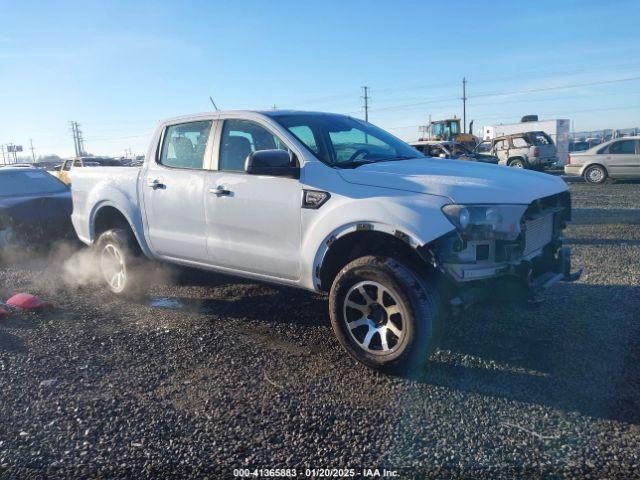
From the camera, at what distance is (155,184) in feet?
18.6

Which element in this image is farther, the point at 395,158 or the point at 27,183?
the point at 27,183

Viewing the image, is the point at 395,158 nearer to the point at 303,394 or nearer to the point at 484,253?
the point at 484,253

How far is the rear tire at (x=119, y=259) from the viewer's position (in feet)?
19.9

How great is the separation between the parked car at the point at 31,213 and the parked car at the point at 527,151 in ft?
65.3

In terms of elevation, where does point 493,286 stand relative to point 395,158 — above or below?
below

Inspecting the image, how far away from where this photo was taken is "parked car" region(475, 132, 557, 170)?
958 inches

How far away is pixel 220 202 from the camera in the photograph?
5016mm

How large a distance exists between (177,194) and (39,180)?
5111mm

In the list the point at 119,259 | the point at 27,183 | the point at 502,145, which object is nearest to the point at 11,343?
the point at 119,259

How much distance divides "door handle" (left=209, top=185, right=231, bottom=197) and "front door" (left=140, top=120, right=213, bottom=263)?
0.19 metres

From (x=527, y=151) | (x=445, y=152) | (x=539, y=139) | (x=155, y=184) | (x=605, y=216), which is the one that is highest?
(x=155, y=184)

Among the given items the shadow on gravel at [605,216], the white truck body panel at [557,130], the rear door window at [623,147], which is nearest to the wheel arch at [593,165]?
the rear door window at [623,147]

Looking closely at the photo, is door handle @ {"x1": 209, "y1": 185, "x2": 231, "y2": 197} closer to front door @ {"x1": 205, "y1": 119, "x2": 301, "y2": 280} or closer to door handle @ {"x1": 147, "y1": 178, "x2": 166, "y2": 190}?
front door @ {"x1": 205, "y1": 119, "x2": 301, "y2": 280}

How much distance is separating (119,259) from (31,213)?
2.90m
